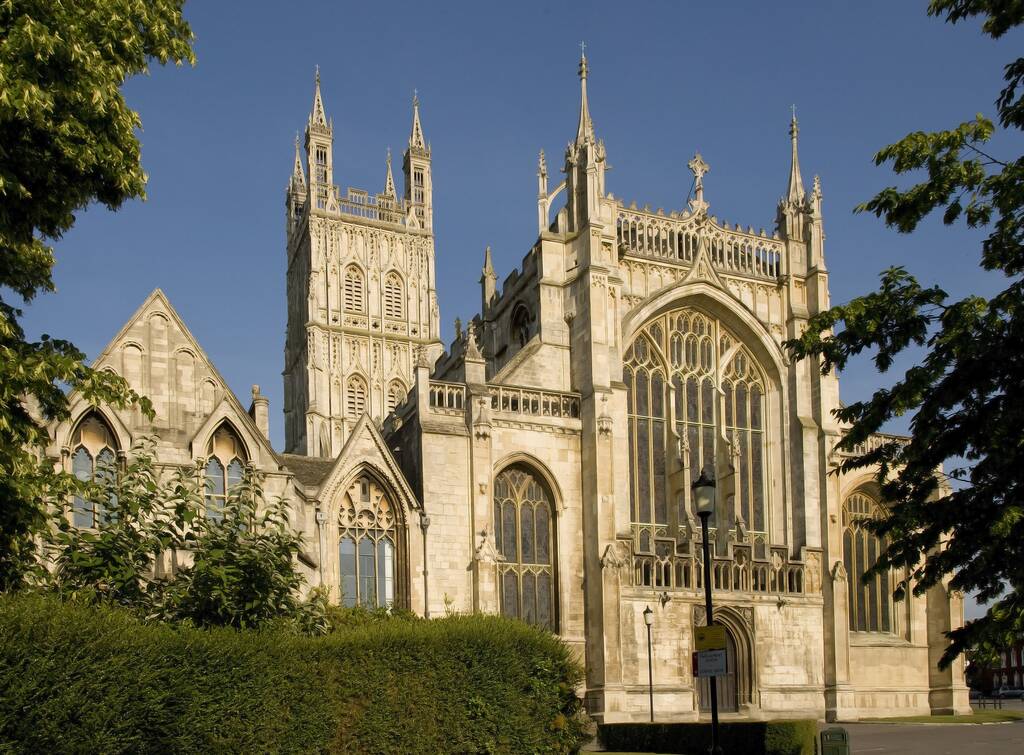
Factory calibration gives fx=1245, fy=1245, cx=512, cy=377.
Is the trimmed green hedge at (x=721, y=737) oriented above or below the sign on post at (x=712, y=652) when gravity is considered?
below

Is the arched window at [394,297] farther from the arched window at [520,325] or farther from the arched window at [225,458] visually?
the arched window at [225,458]

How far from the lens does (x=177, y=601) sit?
21.5 m

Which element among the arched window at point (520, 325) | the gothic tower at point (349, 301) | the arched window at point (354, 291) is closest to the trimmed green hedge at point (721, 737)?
the arched window at point (520, 325)

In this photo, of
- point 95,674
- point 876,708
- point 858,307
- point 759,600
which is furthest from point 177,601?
point 876,708

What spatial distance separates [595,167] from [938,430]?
92.5 ft

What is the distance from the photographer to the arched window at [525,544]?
37406 millimetres

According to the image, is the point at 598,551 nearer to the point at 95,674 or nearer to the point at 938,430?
the point at 95,674

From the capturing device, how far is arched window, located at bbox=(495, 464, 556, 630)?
37.4m

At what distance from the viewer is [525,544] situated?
37.8m

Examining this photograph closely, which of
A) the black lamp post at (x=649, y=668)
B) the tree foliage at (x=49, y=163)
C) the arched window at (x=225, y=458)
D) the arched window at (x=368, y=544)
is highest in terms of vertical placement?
the tree foliage at (x=49, y=163)

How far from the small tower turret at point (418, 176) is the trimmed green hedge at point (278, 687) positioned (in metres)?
58.4

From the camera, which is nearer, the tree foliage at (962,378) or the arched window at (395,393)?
the tree foliage at (962,378)

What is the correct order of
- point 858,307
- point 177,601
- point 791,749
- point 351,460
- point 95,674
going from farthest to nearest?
point 351,460
point 791,749
point 177,601
point 95,674
point 858,307

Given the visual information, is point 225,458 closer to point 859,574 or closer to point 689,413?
point 689,413
